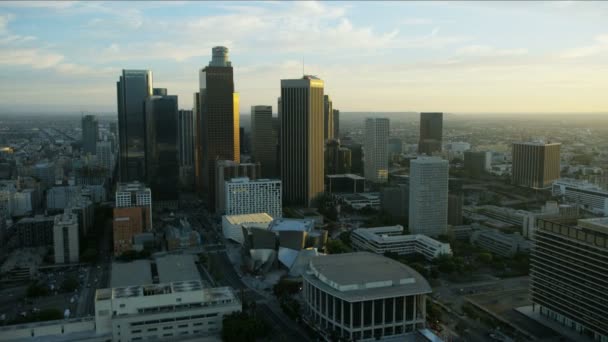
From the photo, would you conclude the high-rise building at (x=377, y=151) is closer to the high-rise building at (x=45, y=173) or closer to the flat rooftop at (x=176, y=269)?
the high-rise building at (x=45, y=173)

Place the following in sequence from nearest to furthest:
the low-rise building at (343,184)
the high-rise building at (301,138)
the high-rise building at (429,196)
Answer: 1. the high-rise building at (429,196)
2. the high-rise building at (301,138)
3. the low-rise building at (343,184)

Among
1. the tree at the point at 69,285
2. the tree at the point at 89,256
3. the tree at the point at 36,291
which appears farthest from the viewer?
the tree at the point at 89,256

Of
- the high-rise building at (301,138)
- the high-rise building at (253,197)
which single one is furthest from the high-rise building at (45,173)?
the high-rise building at (301,138)

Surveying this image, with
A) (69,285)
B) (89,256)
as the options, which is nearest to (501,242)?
(69,285)

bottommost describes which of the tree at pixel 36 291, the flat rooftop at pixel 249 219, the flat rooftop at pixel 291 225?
the tree at pixel 36 291

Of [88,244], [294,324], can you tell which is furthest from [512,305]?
[88,244]

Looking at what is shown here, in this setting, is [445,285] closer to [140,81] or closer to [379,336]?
[379,336]

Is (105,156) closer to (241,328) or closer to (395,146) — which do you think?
(395,146)
